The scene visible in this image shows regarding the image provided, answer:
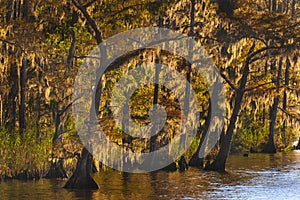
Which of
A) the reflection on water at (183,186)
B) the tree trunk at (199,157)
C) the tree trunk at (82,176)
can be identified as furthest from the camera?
the tree trunk at (199,157)

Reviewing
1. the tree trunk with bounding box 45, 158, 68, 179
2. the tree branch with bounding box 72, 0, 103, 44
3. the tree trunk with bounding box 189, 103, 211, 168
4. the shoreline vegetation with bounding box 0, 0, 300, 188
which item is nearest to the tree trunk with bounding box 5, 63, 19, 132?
the shoreline vegetation with bounding box 0, 0, 300, 188

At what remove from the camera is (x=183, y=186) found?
29.4 metres

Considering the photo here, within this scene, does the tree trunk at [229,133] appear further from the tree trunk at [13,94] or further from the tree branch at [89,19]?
the tree branch at [89,19]

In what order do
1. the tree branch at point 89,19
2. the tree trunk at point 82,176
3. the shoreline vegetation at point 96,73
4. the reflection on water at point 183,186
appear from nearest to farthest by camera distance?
the reflection on water at point 183,186
the tree trunk at point 82,176
the tree branch at point 89,19
the shoreline vegetation at point 96,73

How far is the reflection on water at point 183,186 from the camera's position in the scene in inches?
995

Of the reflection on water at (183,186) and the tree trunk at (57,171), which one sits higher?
the tree trunk at (57,171)

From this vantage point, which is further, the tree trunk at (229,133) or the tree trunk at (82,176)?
the tree trunk at (229,133)

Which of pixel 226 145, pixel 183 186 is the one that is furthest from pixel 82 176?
pixel 226 145

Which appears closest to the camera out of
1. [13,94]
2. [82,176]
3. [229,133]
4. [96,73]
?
[82,176]

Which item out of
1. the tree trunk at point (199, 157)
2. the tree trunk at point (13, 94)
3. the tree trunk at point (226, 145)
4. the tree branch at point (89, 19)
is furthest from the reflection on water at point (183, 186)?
the tree branch at point (89, 19)

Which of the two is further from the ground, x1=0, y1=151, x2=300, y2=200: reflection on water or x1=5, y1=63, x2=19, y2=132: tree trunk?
x1=5, y1=63, x2=19, y2=132: tree trunk

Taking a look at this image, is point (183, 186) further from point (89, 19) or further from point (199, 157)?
point (199, 157)

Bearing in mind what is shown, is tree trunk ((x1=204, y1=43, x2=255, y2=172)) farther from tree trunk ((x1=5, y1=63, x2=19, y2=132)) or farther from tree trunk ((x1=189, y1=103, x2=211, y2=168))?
tree trunk ((x1=5, y1=63, x2=19, y2=132))

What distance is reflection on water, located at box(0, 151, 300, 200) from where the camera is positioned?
82.9 ft
